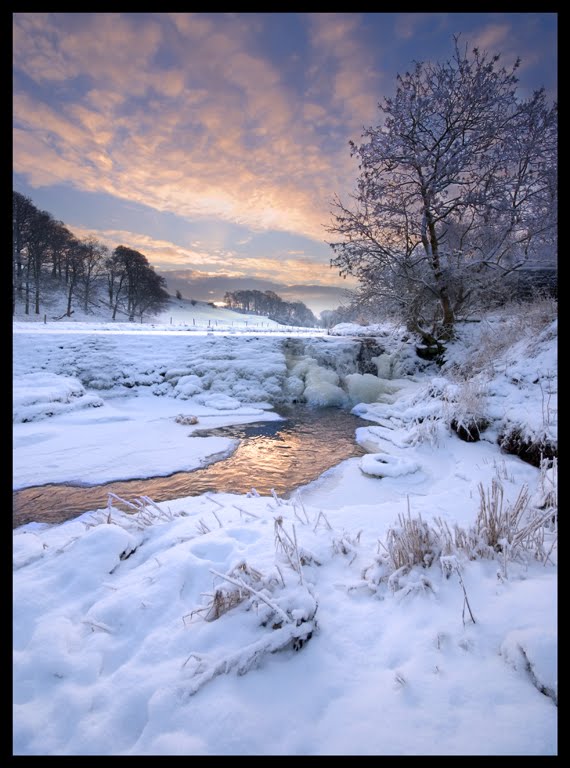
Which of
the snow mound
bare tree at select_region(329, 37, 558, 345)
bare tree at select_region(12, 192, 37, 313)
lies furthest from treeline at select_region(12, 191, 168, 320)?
the snow mound

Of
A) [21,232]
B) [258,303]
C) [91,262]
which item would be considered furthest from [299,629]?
[258,303]

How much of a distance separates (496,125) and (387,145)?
3176mm

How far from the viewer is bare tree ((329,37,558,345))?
8859 mm

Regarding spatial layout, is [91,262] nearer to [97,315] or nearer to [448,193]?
[97,315]

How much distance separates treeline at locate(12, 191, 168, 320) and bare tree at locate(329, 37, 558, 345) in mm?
28883

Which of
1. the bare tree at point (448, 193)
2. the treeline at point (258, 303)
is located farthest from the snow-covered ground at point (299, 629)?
the treeline at point (258, 303)

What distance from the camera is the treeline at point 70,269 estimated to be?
27062 mm

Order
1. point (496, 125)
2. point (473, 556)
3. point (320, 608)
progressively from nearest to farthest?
1. point (320, 608)
2. point (473, 556)
3. point (496, 125)

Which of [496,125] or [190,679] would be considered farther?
[496,125]

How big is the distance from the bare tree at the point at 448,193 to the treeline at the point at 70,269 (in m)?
28.9
